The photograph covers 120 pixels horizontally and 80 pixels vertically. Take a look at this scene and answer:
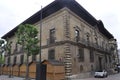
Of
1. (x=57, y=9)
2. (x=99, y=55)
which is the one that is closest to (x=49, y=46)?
(x=57, y=9)

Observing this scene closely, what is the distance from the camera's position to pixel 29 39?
19.7 metres

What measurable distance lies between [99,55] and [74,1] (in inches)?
569

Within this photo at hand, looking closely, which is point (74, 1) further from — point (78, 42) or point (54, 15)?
point (78, 42)

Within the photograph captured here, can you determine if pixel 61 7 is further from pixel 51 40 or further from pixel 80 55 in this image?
pixel 80 55

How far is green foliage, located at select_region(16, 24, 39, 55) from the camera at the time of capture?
19578 mm

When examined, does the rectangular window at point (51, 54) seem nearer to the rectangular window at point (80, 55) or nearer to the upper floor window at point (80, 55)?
the upper floor window at point (80, 55)

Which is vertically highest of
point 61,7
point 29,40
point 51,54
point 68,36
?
point 61,7

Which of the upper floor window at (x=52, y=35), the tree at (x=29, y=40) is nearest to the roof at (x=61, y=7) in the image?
the upper floor window at (x=52, y=35)

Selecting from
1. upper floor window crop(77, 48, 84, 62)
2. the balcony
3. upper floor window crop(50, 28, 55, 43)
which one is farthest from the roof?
upper floor window crop(77, 48, 84, 62)

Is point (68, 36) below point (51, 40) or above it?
above

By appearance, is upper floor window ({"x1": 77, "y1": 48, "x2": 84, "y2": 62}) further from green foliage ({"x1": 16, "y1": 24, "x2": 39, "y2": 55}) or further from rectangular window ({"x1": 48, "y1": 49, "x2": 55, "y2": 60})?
green foliage ({"x1": 16, "y1": 24, "x2": 39, "y2": 55})

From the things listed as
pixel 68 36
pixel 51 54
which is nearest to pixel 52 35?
pixel 51 54

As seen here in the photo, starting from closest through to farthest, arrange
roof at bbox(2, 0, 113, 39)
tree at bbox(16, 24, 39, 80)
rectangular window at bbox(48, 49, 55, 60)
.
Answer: tree at bbox(16, 24, 39, 80) → roof at bbox(2, 0, 113, 39) → rectangular window at bbox(48, 49, 55, 60)

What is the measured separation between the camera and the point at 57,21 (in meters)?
21.9
